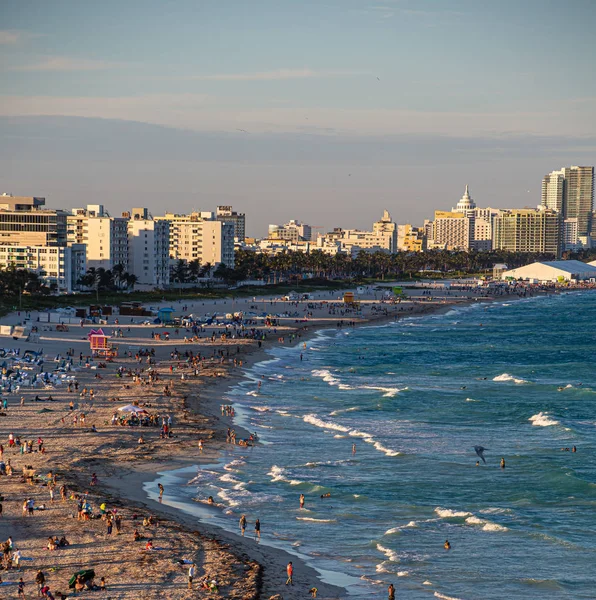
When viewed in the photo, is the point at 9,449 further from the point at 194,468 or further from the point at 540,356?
the point at 540,356

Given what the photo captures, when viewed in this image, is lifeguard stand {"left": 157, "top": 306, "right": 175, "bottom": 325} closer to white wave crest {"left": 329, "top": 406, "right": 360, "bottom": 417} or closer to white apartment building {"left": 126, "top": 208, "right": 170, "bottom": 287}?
white wave crest {"left": 329, "top": 406, "right": 360, "bottom": 417}

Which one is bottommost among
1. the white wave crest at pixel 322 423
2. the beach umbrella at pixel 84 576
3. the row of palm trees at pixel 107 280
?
the white wave crest at pixel 322 423

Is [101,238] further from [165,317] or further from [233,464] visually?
[233,464]

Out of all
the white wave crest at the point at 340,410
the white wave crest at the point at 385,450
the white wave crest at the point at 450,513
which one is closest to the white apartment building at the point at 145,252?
the white wave crest at the point at 340,410

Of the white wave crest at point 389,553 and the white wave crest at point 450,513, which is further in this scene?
the white wave crest at point 450,513

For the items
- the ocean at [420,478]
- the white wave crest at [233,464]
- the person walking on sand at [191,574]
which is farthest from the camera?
the white wave crest at [233,464]

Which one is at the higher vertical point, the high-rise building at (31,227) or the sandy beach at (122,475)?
the high-rise building at (31,227)

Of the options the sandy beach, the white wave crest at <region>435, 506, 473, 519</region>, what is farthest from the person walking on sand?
the white wave crest at <region>435, 506, 473, 519</region>

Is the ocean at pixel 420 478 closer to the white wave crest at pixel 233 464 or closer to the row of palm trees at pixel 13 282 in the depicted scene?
the white wave crest at pixel 233 464
